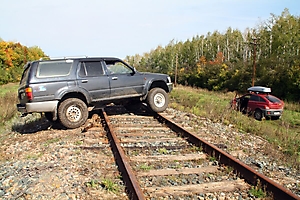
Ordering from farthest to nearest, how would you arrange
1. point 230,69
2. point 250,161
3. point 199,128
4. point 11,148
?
point 230,69 → point 199,128 → point 11,148 → point 250,161

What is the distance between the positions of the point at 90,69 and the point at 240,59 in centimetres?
4952

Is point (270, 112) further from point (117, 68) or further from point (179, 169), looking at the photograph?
point (179, 169)

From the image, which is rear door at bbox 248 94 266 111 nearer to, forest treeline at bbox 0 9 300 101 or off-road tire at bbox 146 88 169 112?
off-road tire at bbox 146 88 169 112

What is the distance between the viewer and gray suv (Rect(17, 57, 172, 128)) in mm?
8141

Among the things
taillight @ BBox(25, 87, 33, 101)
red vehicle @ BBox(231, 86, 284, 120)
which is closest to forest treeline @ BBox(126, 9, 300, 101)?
red vehicle @ BBox(231, 86, 284, 120)

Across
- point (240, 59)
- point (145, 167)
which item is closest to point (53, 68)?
point (145, 167)

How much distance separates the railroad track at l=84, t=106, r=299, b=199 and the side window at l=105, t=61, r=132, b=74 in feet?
7.79

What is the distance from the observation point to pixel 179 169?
5078 millimetres

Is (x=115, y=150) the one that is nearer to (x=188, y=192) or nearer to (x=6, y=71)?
(x=188, y=192)

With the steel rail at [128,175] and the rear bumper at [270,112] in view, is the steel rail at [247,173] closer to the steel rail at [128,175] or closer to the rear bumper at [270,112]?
the steel rail at [128,175]

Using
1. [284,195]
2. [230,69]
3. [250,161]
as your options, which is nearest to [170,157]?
[250,161]

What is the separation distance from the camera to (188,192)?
4199 millimetres

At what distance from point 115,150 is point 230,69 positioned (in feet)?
138

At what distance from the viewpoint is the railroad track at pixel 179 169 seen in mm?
4164
